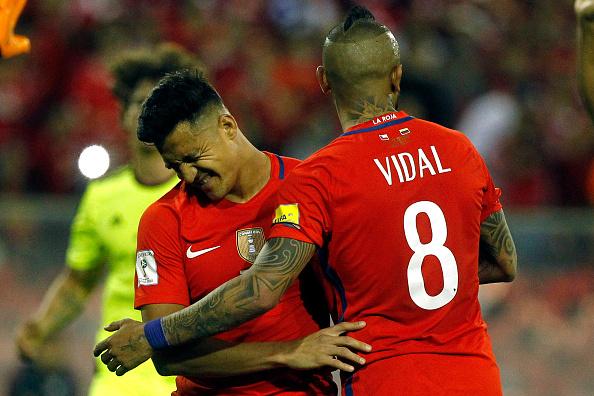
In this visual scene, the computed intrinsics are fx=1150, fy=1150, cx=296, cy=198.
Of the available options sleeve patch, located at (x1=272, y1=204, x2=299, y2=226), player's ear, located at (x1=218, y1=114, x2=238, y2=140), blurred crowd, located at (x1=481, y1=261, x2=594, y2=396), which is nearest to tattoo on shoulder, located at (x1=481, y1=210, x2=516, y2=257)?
sleeve patch, located at (x1=272, y1=204, x2=299, y2=226)

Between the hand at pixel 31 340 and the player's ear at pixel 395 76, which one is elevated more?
the player's ear at pixel 395 76

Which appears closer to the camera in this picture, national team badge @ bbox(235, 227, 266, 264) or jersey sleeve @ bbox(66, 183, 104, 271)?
national team badge @ bbox(235, 227, 266, 264)

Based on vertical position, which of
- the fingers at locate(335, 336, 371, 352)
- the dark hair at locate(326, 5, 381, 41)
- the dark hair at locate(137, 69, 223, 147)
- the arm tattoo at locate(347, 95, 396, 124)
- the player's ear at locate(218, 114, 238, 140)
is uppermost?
the dark hair at locate(326, 5, 381, 41)

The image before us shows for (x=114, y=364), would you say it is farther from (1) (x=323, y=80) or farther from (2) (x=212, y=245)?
(1) (x=323, y=80)

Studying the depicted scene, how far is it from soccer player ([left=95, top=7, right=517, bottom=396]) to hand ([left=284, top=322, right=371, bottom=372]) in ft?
0.17

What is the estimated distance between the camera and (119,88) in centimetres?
604

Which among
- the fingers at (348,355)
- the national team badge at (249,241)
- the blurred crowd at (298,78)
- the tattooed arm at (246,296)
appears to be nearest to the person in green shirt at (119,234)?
the national team badge at (249,241)

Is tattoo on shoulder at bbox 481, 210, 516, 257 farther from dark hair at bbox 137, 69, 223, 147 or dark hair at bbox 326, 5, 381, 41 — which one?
dark hair at bbox 137, 69, 223, 147

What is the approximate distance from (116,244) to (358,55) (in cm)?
226

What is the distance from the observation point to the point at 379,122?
4.00 m

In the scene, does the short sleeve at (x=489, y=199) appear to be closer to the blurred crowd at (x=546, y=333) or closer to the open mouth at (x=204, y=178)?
the open mouth at (x=204, y=178)

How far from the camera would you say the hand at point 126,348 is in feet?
13.3

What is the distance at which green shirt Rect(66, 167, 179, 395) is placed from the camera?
5543mm

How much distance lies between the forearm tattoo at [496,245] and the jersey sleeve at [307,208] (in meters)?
0.71
